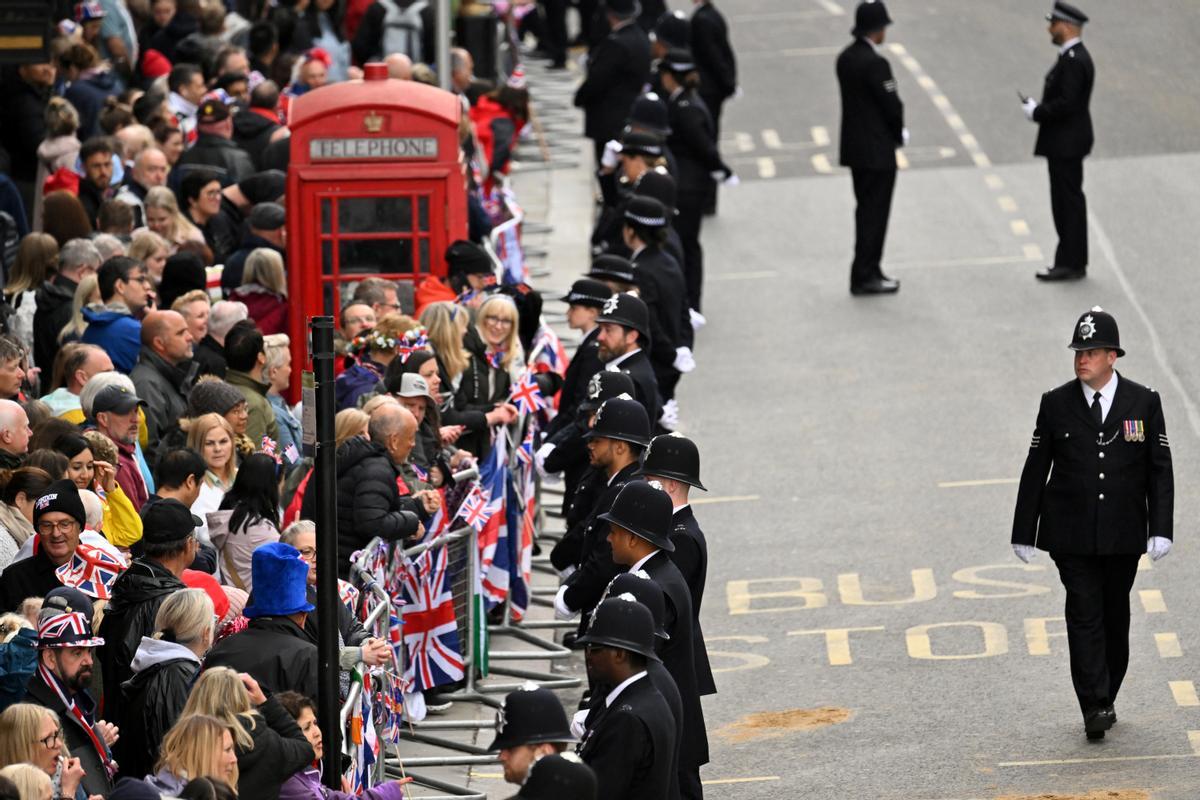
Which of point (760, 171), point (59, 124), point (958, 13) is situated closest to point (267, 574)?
point (59, 124)

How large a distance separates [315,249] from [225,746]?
8331 millimetres

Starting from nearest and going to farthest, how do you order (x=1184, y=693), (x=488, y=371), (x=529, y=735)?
(x=529, y=735)
(x=1184, y=693)
(x=488, y=371)

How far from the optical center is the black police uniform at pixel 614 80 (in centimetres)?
2303

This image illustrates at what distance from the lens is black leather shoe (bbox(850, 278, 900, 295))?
69.5ft

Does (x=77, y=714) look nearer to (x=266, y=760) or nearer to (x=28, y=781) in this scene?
(x=266, y=760)

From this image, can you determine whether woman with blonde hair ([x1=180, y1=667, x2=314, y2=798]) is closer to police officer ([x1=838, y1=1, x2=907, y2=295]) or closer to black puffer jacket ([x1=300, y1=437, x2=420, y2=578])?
black puffer jacket ([x1=300, y1=437, x2=420, y2=578])

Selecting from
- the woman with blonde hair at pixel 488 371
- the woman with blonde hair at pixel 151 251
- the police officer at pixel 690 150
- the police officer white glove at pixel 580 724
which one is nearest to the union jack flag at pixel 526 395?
the woman with blonde hair at pixel 488 371

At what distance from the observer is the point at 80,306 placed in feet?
43.7

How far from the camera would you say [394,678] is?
433 inches

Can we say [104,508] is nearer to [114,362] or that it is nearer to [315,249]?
[114,362]

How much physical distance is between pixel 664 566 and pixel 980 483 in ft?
22.6

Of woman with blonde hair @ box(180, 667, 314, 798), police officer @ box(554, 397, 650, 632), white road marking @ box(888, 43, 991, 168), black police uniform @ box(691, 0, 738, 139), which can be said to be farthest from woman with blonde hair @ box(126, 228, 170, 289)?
white road marking @ box(888, 43, 991, 168)

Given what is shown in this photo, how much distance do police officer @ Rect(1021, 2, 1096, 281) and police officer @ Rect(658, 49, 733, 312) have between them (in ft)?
9.37

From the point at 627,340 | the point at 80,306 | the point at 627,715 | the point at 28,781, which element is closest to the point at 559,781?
the point at 627,715
